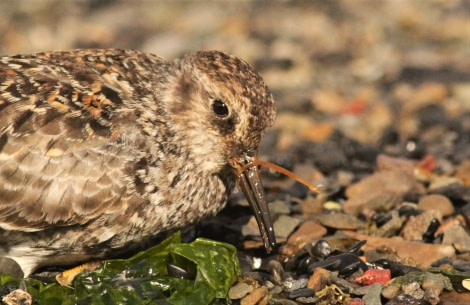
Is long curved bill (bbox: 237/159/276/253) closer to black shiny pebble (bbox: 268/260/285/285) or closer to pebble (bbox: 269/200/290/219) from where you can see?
black shiny pebble (bbox: 268/260/285/285)

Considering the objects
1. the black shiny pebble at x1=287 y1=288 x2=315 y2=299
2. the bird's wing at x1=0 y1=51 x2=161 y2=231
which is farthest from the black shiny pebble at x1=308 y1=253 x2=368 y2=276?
the bird's wing at x1=0 y1=51 x2=161 y2=231

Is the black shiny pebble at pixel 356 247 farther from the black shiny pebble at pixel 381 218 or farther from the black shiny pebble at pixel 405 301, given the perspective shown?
the black shiny pebble at pixel 405 301

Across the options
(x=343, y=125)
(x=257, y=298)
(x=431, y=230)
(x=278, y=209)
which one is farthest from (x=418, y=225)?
(x=343, y=125)

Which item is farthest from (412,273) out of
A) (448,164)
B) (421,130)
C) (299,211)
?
(421,130)

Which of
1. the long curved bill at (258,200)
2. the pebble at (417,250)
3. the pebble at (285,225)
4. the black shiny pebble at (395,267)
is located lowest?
the pebble at (417,250)

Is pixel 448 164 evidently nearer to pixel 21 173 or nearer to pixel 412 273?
pixel 412 273

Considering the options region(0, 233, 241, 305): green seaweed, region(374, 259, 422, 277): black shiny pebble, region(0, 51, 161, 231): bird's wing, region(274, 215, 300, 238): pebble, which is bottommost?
region(374, 259, 422, 277): black shiny pebble

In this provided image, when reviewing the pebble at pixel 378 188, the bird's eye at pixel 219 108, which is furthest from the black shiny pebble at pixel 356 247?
the bird's eye at pixel 219 108
